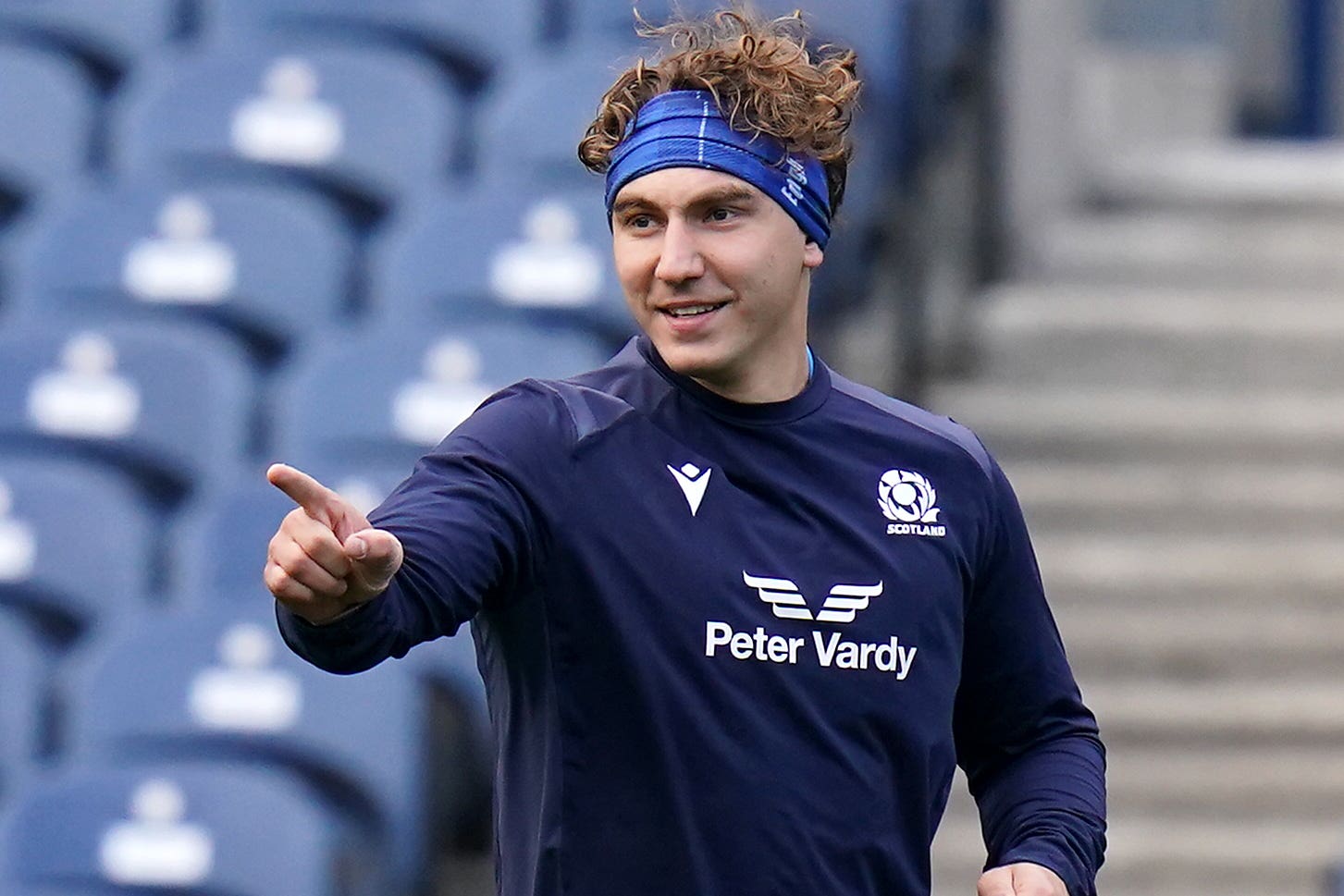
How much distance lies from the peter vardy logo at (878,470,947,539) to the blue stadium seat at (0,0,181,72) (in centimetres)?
391

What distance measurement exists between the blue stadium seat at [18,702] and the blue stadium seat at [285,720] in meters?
0.07

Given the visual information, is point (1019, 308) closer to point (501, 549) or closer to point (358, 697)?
point (358, 697)

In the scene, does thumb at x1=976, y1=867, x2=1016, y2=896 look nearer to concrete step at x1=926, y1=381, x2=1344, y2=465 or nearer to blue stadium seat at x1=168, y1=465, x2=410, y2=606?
blue stadium seat at x1=168, y1=465, x2=410, y2=606

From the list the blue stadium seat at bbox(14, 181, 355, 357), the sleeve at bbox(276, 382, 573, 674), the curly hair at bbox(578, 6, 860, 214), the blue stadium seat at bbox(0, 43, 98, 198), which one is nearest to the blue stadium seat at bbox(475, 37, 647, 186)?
the blue stadium seat at bbox(14, 181, 355, 357)

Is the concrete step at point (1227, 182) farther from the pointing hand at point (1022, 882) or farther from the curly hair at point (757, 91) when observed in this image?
the pointing hand at point (1022, 882)

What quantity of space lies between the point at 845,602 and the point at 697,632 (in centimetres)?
14

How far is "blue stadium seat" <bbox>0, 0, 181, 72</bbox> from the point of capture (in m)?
5.64

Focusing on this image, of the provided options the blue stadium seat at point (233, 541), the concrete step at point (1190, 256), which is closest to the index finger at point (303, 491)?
the blue stadium seat at point (233, 541)

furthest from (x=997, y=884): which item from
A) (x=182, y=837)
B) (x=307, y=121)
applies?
(x=307, y=121)

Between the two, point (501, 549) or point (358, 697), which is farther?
point (358, 697)

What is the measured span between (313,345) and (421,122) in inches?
27.0

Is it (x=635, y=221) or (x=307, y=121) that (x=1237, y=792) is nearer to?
(x=307, y=121)

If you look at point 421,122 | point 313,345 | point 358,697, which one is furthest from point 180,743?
point 421,122

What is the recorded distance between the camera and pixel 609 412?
206cm
